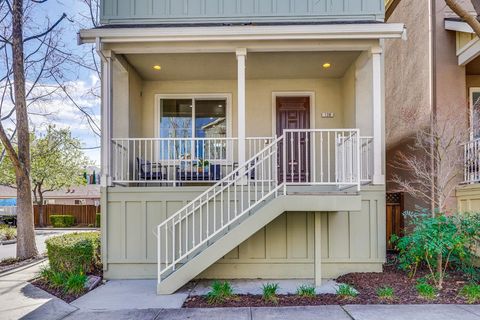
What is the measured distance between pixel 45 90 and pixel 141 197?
6.62 meters

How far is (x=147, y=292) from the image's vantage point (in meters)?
5.82

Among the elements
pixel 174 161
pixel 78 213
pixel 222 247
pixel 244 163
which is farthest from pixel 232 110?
pixel 78 213

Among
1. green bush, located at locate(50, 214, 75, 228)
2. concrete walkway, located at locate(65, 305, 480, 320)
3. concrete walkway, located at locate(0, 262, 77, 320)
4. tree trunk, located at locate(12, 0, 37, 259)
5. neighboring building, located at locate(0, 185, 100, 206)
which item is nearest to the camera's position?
concrete walkway, located at locate(65, 305, 480, 320)

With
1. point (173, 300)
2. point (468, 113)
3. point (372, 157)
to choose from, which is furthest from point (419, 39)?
point (173, 300)

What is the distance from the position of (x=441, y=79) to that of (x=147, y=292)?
23.6 ft

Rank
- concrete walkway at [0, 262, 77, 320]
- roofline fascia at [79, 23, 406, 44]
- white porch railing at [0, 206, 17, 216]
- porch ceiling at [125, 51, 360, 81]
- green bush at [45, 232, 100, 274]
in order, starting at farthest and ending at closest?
white porch railing at [0, 206, 17, 216] → porch ceiling at [125, 51, 360, 81] → roofline fascia at [79, 23, 406, 44] → green bush at [45, 232, 100, 274] → concrete walkway at [0, 262, 77, 320]

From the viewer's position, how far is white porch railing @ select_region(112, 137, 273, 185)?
7.09 m

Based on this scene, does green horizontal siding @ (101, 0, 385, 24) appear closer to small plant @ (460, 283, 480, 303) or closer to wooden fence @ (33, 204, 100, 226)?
small plant @ (460, 283, 480, 303)

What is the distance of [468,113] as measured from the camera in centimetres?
796

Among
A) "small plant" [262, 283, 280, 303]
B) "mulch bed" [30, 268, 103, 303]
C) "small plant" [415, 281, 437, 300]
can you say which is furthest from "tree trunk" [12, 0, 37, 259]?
"small plant" [415, 281, 437, 300]

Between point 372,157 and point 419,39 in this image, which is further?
point 419,39

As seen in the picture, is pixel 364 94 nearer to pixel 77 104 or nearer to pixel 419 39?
pixel 419 39

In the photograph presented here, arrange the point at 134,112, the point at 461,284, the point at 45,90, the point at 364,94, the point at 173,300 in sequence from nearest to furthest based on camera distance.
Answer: the point at 173,300
the point at 461,284
the point at 364,94
the point at 134,112
the point at 45,90

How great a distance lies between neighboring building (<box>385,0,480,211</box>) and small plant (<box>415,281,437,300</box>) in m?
2.38
